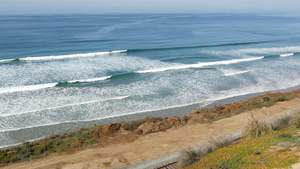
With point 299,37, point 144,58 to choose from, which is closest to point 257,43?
point 299,37

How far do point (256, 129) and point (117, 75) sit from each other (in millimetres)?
18293

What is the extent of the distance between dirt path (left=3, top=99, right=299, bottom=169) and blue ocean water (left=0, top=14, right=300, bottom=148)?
4.38m

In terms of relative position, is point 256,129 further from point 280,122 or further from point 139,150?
point 139,150

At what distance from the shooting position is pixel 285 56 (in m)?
38.8

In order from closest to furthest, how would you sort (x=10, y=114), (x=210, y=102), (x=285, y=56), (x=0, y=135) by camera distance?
1. (x=0, y=135)
2. (x=10, y=114)
3. (x=210, y=102)
4. (x=285, y=56)

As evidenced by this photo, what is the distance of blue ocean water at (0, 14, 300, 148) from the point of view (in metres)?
19.3

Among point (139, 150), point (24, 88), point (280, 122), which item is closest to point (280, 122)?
point (280, 122)

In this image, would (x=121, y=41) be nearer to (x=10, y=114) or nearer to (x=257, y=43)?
(x=257, y=43)

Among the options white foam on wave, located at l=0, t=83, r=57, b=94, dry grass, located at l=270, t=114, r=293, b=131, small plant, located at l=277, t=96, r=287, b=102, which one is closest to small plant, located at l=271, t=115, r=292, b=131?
dry grass, located at l=270, t=114, r=293, b=131

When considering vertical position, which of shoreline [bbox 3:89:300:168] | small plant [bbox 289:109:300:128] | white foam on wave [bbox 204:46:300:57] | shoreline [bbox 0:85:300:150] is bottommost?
shoreline [bbox 0:85:300:150]

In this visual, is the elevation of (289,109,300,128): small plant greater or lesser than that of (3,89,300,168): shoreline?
greater

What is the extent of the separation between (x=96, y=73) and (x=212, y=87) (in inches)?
490

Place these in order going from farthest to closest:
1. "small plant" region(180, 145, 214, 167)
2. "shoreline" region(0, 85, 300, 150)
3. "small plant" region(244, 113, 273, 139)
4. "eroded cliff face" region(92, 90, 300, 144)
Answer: "shoreline" region(0, 85, 300, 150) < "eroded cliff face" region(92, 90, 300, 144) < "small plant" region(244, 113, 273, 139) < "small plant" region(180, 145, 214, 167)

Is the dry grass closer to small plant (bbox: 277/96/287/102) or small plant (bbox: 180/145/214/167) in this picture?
small plant (bbox: 180/145/214/167)
